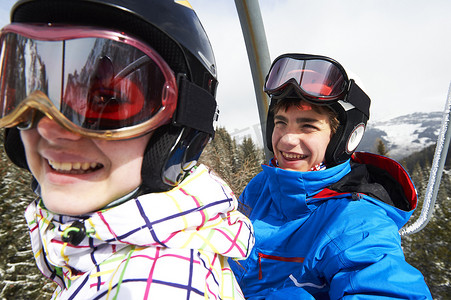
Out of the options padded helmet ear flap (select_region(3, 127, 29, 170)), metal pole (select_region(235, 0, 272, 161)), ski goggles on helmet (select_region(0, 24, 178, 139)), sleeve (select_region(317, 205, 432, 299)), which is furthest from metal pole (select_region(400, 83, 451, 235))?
padded helmet ear flap (select_region(3, 127, 29, 170))

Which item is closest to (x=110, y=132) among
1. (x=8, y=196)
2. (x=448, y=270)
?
(x=8, y=196)

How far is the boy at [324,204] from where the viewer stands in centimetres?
122

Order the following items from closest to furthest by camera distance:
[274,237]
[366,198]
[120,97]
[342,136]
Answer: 1. [120,97]
2. [366,198]
3. [274,237]
4. [342,136]

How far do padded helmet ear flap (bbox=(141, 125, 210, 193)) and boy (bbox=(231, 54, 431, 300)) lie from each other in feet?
2.43

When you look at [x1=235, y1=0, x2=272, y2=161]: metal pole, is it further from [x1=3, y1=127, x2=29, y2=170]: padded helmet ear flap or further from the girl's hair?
[x1=3, y1=127, x2=29, y2=170]: padded helmet ear flap

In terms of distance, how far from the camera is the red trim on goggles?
71.4 inches

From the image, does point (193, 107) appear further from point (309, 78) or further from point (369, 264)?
point (309, 78)

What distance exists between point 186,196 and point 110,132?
11.3 inches

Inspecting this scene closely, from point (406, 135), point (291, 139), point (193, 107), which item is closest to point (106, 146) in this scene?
point (193, 107)

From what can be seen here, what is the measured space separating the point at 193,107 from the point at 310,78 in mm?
1205

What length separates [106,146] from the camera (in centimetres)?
77

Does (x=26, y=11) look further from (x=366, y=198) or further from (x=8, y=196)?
(x=8, y=196)

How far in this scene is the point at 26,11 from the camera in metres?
0.82

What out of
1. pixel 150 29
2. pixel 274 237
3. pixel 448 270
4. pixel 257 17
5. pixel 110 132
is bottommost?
pixel 448 270
